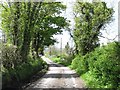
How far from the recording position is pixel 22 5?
112ft

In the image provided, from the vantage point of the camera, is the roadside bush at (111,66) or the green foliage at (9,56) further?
the green foliage at (9,56)

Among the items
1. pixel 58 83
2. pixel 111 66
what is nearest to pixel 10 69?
pixel 58 83

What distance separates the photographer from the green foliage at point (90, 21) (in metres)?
42.9

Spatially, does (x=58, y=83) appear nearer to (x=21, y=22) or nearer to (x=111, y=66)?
(x=21, y=22)

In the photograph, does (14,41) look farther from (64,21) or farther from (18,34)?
(64,21)

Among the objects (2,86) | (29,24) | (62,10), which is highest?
(62,10)

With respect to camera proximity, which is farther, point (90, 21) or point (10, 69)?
point (90, 21)

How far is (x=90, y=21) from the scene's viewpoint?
1778 inches

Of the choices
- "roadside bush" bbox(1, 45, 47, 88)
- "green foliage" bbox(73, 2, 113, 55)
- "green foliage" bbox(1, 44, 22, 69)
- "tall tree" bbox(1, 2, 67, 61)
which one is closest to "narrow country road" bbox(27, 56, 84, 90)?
"roadside bush" bbox(1, 45, 47, 88)

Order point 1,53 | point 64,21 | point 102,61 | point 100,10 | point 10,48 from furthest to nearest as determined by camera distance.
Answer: point 64,21 → point 100,10 → point 10,48 → point 1,53 → point 102,61

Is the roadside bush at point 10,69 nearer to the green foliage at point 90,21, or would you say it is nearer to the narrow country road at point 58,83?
the narrow country road at point 58,83

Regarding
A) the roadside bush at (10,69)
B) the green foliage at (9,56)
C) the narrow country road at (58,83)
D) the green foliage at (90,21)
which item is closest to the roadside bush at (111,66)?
the narrow country road at (58,83)

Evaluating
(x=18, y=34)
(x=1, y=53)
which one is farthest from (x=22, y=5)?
(x=1, y=53)

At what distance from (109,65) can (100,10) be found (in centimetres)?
2352
